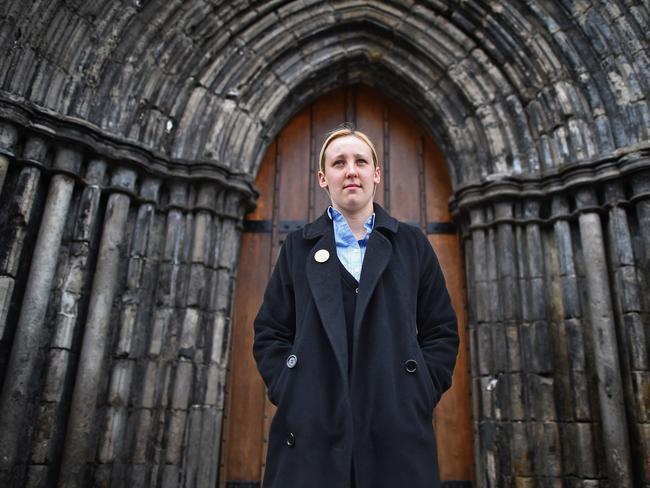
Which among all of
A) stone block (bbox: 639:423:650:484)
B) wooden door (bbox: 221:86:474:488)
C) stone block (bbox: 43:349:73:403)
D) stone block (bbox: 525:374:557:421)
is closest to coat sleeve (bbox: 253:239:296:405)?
stone block (bbox: 43:349:73:403)

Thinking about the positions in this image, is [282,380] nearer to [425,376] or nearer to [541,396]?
[425,376]

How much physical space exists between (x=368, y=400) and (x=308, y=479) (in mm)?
255

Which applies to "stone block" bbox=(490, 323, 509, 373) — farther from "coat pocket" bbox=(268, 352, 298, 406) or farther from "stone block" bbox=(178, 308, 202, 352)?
"coat pocket" bbox=(268, 352, 298, 406)

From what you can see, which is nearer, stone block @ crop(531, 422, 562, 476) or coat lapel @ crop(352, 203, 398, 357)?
coat lapel @ crop(352, 203, 398, 357)

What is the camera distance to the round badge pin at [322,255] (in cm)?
165

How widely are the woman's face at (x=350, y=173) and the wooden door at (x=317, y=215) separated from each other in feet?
9.15

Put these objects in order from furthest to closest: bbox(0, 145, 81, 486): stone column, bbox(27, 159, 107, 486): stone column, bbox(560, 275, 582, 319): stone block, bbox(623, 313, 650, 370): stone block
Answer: bbox(560, 275, 582, 319): stone block
bbox(623, 313, 650, 370): stone block
bbox(27, 159, 107, 486): stone column
bbox(0, 145, 81, 486): stone column

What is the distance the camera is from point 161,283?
→ 389 centimetres

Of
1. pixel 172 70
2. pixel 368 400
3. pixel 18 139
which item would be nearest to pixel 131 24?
pixel 172 70

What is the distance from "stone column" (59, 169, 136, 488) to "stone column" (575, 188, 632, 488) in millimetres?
3332

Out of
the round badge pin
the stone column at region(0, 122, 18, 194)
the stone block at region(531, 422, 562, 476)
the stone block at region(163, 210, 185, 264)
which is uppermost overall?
the stone column at region(0, 122, 18, 194)

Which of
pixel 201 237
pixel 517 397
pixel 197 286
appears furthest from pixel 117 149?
pixel 517 397

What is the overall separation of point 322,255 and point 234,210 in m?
2.67

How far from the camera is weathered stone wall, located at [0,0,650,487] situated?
338 centimetres
